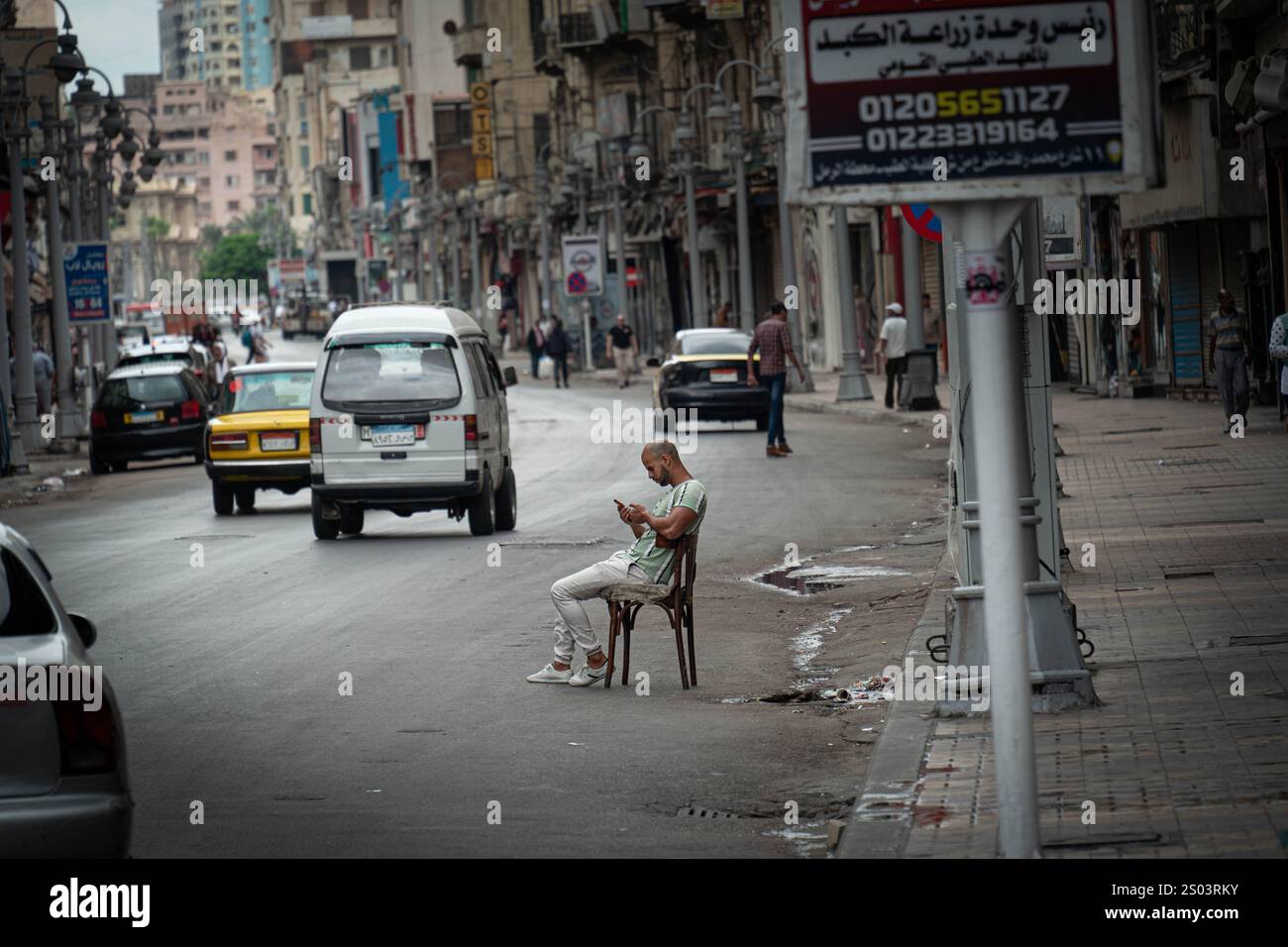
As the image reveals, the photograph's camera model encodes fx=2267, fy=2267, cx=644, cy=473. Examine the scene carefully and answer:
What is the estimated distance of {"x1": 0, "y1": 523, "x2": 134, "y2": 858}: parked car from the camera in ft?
23.1

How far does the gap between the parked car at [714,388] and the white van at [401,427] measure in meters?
14.9

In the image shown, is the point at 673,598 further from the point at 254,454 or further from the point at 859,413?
the point at 859,413

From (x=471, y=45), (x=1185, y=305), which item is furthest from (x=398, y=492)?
(x=471, y=45)

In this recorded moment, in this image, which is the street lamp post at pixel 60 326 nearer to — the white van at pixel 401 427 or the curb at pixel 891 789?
the white van at pixel 401 427

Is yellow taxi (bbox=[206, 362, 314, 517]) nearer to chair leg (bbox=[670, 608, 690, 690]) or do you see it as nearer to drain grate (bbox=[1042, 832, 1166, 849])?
chair leg (bbox=[670, 608, 690, 690])

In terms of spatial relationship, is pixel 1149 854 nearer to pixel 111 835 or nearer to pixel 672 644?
pixel 111 835

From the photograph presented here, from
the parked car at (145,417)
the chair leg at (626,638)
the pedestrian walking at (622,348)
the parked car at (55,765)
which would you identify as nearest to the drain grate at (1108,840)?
the parked car at (55,765)

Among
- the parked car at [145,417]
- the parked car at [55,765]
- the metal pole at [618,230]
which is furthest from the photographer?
the metal pole at [618,230]

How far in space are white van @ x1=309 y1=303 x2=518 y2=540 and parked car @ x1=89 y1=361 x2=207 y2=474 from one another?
563 inches

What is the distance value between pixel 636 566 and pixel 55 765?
582cm

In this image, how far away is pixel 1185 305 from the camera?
37.2 meters

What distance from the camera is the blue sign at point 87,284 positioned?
4531cm

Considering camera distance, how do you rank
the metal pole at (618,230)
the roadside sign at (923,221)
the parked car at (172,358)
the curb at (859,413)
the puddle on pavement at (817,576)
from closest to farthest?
the puddle on pavement at (817,576), the roadside sign at (923,221), the curb at (859,413), the parked car at (172,358), the metal pole at (618,230)

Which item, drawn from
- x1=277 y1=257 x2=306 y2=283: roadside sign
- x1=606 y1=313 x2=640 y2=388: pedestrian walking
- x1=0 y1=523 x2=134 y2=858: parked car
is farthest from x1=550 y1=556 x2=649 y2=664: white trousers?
x1=277 y1=257 x2=306 y2=283: roadside sign
